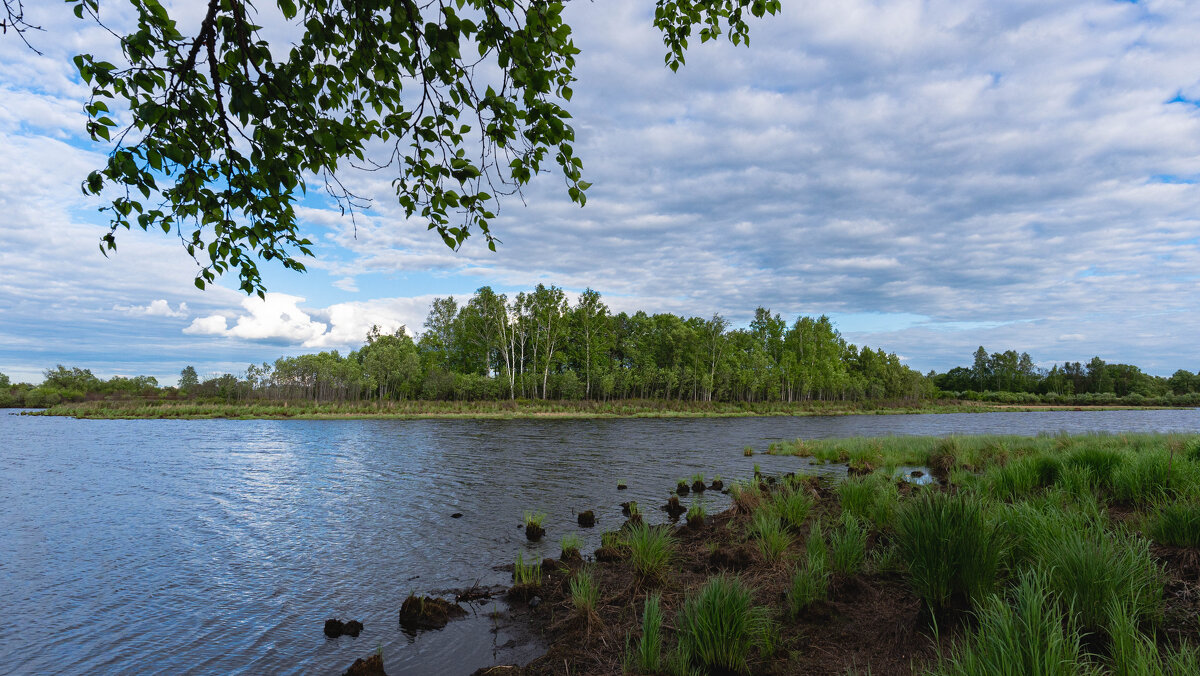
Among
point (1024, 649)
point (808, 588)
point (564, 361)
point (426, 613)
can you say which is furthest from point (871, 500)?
point (564, 361)

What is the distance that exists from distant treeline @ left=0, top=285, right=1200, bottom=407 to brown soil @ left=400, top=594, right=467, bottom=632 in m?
62.2

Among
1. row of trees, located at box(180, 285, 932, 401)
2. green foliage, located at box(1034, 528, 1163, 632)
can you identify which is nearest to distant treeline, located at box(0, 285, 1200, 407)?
row of trees, located at box(180, 285, 932, 401)

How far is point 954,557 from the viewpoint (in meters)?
4.61

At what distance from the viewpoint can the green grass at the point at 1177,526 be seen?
5430 mm

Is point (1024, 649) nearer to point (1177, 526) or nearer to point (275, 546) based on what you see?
point (1177, 526)

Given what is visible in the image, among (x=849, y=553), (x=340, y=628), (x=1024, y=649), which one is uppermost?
(x=1024, y=649)

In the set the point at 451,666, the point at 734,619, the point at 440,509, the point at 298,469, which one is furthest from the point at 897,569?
the point at 298,469

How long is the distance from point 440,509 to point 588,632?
9102 mm

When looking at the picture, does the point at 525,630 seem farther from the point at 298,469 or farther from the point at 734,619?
the point at 298,469

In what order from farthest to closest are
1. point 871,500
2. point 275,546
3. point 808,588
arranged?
1. point 275,546
2. point 871,500
3. point 808,588

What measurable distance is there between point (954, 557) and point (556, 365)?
84.0m

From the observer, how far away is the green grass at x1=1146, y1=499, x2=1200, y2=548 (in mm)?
5430

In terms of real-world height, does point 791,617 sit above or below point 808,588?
below

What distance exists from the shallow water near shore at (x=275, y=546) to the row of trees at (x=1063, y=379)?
161 m
